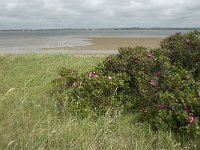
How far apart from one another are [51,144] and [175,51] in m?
3.85

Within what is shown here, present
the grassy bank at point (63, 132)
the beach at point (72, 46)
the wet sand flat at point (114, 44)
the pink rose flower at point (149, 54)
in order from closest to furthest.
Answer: the grassy bank at point (63, 132), the pink rose flower at point (149, 54), the beach at point (72, 46), the wet sand flat at point (114, 44)

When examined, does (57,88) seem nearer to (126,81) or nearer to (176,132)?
(126,81)

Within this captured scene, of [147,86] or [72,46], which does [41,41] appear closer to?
[72,46]

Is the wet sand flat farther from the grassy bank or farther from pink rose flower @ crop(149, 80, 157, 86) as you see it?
the grassy bank

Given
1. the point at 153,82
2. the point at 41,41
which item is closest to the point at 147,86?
the point at 153,82

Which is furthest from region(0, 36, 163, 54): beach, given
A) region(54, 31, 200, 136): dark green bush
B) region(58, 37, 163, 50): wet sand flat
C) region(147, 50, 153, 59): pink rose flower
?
region(54, 31, 200, 136): dark green bush

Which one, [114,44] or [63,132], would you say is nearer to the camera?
[63,132]

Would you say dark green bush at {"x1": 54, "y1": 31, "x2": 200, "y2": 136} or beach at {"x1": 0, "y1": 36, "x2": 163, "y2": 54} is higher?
dark green bush at {"x1": 54, "y1": 31, "x2": 200, "y2": 136}

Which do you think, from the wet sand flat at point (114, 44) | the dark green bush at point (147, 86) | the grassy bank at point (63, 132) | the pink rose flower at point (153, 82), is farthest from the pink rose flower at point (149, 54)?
the wet sand flat at point (114, 44)

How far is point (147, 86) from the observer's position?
237 inches

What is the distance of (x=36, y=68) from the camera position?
12.6 metres

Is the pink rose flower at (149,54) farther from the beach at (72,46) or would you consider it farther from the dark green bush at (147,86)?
the beach at (72,46)

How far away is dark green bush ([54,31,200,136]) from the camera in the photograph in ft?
16.4

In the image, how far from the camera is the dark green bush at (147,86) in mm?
5004
